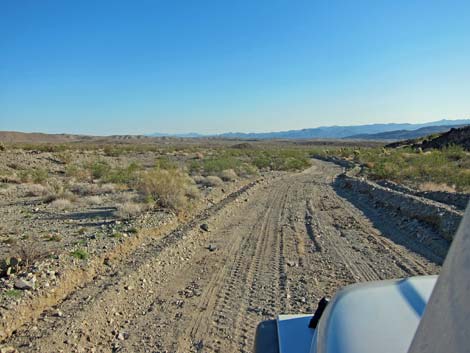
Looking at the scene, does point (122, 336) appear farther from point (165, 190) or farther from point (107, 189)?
point (107, 189)

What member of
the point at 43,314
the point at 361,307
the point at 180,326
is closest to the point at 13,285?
the point at 43,314

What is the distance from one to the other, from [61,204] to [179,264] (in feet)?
26.5

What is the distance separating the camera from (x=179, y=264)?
885 cm

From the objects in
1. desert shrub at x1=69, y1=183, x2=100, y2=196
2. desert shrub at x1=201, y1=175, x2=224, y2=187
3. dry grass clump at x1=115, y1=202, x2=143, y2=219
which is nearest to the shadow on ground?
dry grass clump at x1=115, y1=202, x2=143, y2=219

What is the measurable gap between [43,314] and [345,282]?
16.2 feet

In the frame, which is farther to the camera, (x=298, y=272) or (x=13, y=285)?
(x=298, y=272)

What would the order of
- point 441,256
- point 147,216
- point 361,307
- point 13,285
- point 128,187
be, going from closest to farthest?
point 361,307, point 13,285, point 441,256, point 147,216, point 128,187

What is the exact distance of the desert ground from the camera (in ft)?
18.7

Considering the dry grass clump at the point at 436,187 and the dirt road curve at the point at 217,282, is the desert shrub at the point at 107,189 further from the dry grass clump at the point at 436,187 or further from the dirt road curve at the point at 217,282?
the dry grass clump at the point at 436,187

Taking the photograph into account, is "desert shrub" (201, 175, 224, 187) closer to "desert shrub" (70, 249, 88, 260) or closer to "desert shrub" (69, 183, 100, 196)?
"desert shrub" (69, 183, 100, 196)

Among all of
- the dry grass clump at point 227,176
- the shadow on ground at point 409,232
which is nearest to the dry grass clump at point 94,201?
the shadow on ground at point 409,232

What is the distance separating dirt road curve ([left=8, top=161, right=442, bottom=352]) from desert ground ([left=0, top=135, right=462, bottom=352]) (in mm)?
24

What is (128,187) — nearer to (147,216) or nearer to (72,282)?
(147,216)

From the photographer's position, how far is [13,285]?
6527mm
